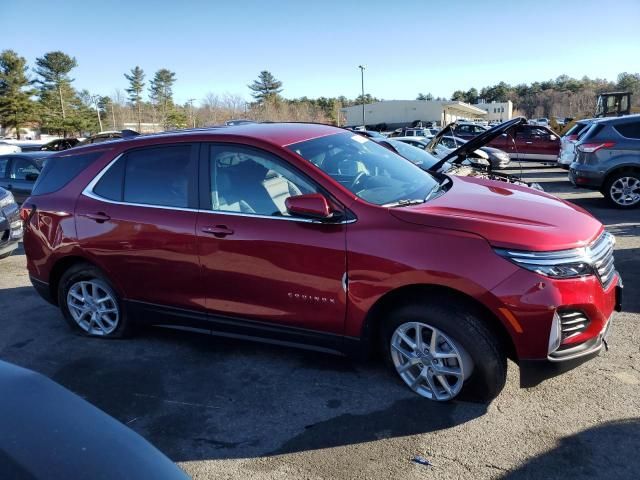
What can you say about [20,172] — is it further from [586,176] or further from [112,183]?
[586,176]

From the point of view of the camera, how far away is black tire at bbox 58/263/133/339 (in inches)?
171

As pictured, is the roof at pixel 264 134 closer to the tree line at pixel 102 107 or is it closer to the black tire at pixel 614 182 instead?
the black tire at pixel 614 182

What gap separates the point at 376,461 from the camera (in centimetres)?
273

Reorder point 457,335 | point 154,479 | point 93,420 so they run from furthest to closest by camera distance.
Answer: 1. point 457,335
2. point 93,420
3. point 154,479

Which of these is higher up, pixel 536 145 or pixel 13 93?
pixel 13 93

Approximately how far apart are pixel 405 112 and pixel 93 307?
3023 inches

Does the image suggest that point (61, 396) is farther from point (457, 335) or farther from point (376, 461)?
point (457, 335)

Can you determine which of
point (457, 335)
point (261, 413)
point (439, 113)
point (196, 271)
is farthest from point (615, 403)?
point (439, 113)

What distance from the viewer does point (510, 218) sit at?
10.3 ft

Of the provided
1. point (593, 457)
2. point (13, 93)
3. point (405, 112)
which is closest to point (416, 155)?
point (593, 457)

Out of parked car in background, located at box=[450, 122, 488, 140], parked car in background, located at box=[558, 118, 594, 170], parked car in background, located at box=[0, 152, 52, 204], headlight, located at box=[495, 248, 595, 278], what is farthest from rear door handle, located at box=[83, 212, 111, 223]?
parked car in background, located at box=[450, 122, 488, 140]

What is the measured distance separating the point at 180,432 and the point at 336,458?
3.27 feet

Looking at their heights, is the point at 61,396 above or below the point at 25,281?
above

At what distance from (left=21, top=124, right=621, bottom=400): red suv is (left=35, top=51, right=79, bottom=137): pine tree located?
6356cm
